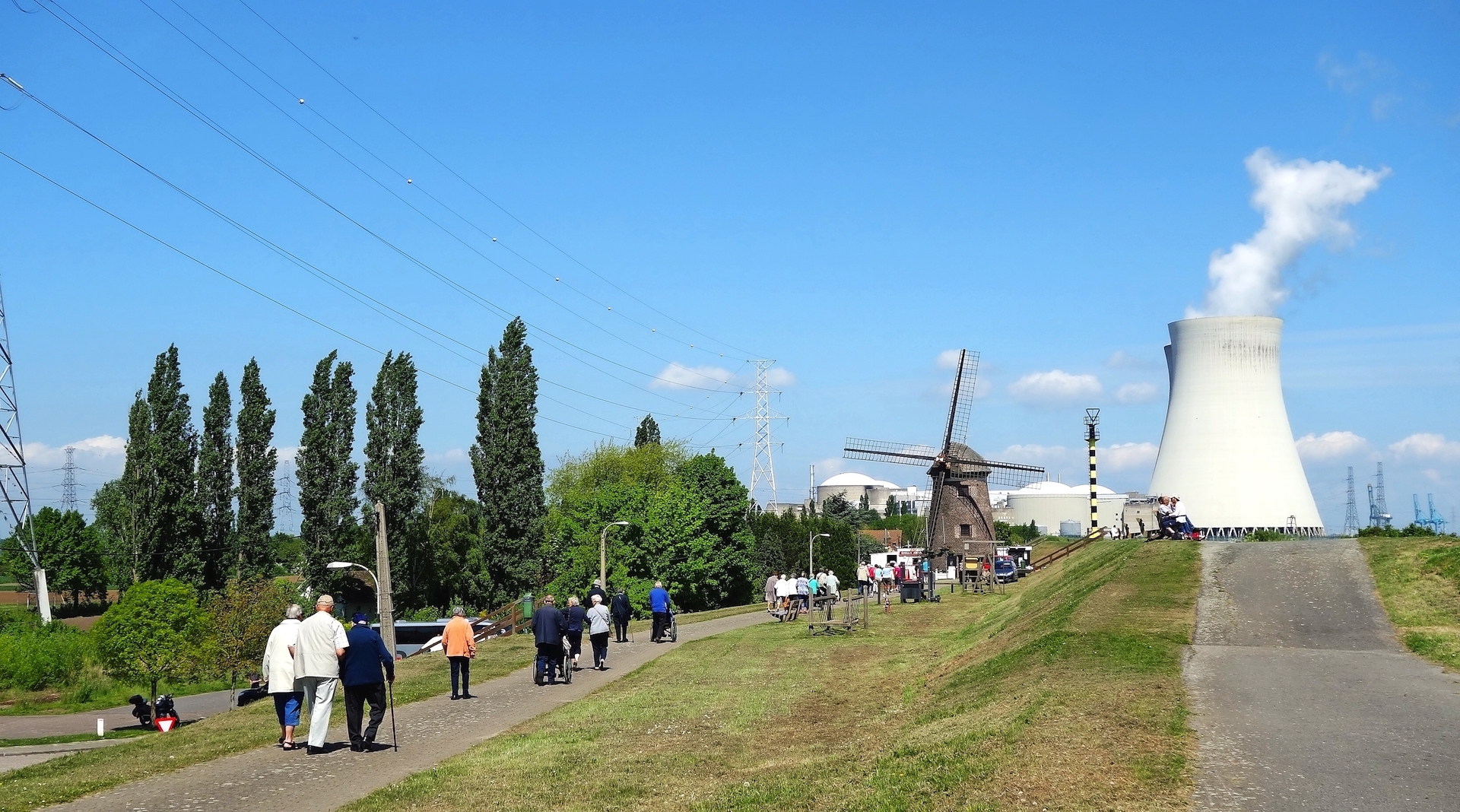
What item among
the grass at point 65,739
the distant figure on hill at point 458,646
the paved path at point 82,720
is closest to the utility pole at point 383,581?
the distant figure on hill at point 458,646

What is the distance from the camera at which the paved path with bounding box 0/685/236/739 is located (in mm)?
41438

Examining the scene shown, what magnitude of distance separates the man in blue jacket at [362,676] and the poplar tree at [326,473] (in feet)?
167

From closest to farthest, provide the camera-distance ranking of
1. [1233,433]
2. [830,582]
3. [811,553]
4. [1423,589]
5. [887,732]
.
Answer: [887,732] → [1423,589] → [830,582] → [1233,433] → [811,553]

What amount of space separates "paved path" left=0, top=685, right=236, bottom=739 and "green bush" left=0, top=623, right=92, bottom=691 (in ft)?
16.2

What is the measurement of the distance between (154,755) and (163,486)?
50643mm

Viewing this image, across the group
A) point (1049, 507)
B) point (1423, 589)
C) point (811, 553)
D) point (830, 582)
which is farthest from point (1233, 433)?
point (1049, 507)

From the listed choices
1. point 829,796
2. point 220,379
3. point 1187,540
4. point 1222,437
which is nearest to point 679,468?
point 220,379

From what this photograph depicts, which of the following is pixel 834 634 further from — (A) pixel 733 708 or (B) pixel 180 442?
(B) pixel 180 442

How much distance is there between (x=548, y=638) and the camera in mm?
20141

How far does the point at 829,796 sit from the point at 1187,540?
1000 inches

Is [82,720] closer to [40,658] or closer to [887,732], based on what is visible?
[40,658]

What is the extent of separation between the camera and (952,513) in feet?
250

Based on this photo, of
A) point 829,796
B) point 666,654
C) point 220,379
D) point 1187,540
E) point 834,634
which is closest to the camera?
point 829,796

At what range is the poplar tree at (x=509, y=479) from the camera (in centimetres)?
6147
